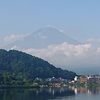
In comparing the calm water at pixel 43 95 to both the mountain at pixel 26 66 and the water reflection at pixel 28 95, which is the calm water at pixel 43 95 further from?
the mountain at pixel 26 66

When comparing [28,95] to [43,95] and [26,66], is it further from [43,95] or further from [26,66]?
[26,66]

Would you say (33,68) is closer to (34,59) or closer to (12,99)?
(34,59)

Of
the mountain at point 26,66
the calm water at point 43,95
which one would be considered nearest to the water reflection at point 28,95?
the calm water at point 43,95

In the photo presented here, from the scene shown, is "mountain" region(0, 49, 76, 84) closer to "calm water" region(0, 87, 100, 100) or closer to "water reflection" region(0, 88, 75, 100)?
"water reflection" region(0, 88, 75, 100)

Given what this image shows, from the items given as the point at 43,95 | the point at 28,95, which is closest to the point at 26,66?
the point at 43,95

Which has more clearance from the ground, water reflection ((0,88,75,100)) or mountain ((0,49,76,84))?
mountain ((0,49,76,84))

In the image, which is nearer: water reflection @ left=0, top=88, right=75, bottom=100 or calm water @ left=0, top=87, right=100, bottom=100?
water reflection @ left=0, top=88, right=75, bottom=100

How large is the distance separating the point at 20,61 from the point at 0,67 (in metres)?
6.64

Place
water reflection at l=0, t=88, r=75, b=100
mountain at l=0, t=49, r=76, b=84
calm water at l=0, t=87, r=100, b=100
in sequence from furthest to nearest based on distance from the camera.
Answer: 1. mountain at l=0, t=49, r=76, b=84
2. calm water at l=0, t=87, r=100, b=100
3. water reflection at l=0, t=88, r=75, b=100

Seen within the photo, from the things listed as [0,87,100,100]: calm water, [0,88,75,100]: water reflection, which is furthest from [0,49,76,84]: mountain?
[0,87,100,100]: calm water

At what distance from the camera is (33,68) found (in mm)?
85875

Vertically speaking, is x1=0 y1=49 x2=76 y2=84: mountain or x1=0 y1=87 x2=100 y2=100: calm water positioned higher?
x1=0 y1=49 x2=76 y2=84: mountain

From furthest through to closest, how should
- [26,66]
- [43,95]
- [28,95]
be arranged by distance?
1. [26,66]
2. [43,95]
3. [28,95]

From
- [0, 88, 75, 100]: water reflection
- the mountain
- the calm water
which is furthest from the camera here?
the mountain
